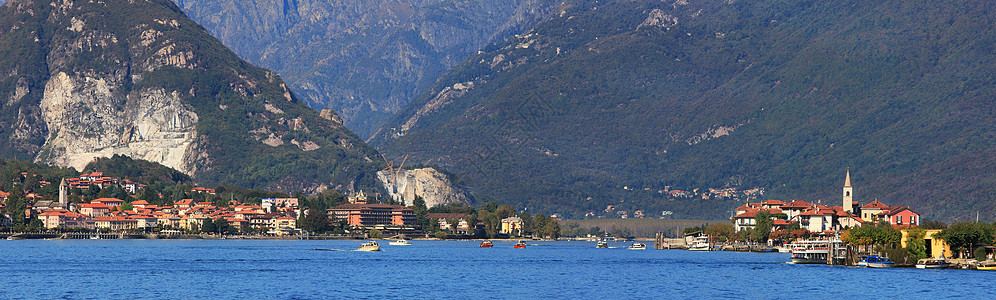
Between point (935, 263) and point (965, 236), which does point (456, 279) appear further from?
point (965, 236)

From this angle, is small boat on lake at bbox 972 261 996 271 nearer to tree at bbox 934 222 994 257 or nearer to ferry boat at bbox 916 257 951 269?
ferry boat at bbox 916 257 951 269

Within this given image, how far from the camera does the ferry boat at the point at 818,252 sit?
171375 mm

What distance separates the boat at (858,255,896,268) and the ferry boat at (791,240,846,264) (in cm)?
925

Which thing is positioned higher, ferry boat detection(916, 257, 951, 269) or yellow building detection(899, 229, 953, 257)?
yellow building detection(899, 229, 953, 257)

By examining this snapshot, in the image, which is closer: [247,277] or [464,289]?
[464,289]

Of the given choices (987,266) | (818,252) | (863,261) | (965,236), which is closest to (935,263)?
(965,236)

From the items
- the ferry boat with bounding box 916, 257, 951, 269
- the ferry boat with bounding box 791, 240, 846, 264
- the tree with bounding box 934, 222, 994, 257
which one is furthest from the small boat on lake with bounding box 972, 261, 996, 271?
the ferry boat with bounding box 791, 240, 846, 264

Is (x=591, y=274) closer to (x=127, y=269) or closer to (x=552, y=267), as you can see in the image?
(x=552, y=267)

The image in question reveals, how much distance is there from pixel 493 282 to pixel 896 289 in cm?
3557

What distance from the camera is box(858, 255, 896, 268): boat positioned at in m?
158

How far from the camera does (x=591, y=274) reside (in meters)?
149

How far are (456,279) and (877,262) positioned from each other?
162ft

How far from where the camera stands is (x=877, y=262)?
522 ft

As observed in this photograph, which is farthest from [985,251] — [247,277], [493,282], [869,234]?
[247,277]
